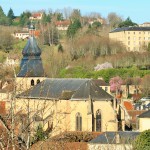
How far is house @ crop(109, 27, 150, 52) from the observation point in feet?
299

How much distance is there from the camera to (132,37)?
9219 cm

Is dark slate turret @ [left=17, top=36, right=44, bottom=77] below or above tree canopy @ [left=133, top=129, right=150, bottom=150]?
above

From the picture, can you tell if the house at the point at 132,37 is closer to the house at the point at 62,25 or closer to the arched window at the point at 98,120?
the house at the point at 62,25

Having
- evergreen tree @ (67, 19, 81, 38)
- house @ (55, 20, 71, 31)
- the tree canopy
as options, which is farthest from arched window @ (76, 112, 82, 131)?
house @ (55, 20, 71, 31)

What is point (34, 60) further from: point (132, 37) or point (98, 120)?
point (132, 37)

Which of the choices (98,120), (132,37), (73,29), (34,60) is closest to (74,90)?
(98,120)

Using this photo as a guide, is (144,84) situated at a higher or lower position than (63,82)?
lower

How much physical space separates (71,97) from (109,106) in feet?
6.64

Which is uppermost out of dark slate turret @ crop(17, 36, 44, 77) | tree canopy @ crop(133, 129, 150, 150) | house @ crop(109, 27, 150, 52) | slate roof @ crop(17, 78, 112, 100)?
dark slate turret @ crop(17, 36, 44, 77)

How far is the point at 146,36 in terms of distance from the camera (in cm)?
9356

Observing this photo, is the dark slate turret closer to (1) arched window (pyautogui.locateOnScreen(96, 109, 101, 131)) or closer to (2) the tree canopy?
(1) arched window (pyautogui.locateOnScreen(96, 109, 101, 131))

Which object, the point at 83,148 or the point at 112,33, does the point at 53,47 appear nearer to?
the point at 112,33

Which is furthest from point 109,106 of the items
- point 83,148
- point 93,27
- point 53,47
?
point 93,27

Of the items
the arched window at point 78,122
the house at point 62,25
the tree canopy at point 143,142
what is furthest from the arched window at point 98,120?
the house at point 62,25
